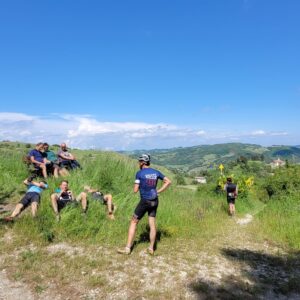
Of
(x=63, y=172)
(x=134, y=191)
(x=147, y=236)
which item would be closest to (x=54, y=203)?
(x=147, y=236)

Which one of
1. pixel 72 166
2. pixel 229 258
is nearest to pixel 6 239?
pixel 229 258

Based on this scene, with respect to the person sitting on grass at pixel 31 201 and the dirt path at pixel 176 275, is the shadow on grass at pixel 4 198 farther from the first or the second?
the dirt path at pixel 176 275

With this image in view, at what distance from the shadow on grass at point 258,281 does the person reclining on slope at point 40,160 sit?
310 inches

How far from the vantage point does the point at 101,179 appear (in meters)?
13.2

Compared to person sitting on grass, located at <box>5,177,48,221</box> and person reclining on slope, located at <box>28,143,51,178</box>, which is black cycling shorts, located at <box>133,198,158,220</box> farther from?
person reclining on slope, located at <box>28,143,51,178</box>

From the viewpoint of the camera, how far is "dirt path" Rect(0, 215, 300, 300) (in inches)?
224

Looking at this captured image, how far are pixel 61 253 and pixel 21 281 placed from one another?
141 centimetres

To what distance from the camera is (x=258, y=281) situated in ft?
20.9

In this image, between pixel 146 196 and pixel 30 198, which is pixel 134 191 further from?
pixel 30 198

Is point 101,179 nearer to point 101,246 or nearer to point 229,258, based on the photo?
point 101,246

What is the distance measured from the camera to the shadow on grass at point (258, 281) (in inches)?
228

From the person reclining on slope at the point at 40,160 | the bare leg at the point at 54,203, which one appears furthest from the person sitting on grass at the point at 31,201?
the person reclining on slope at the point at 40,160

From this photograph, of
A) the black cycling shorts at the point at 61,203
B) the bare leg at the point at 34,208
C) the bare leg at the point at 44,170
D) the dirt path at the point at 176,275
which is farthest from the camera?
the bare leg at the point at 44,170

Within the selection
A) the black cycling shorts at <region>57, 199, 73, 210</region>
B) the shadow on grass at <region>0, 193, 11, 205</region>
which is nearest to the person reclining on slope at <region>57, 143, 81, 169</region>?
the shadow on grass at <region>0, 193, 11, 205</region>
